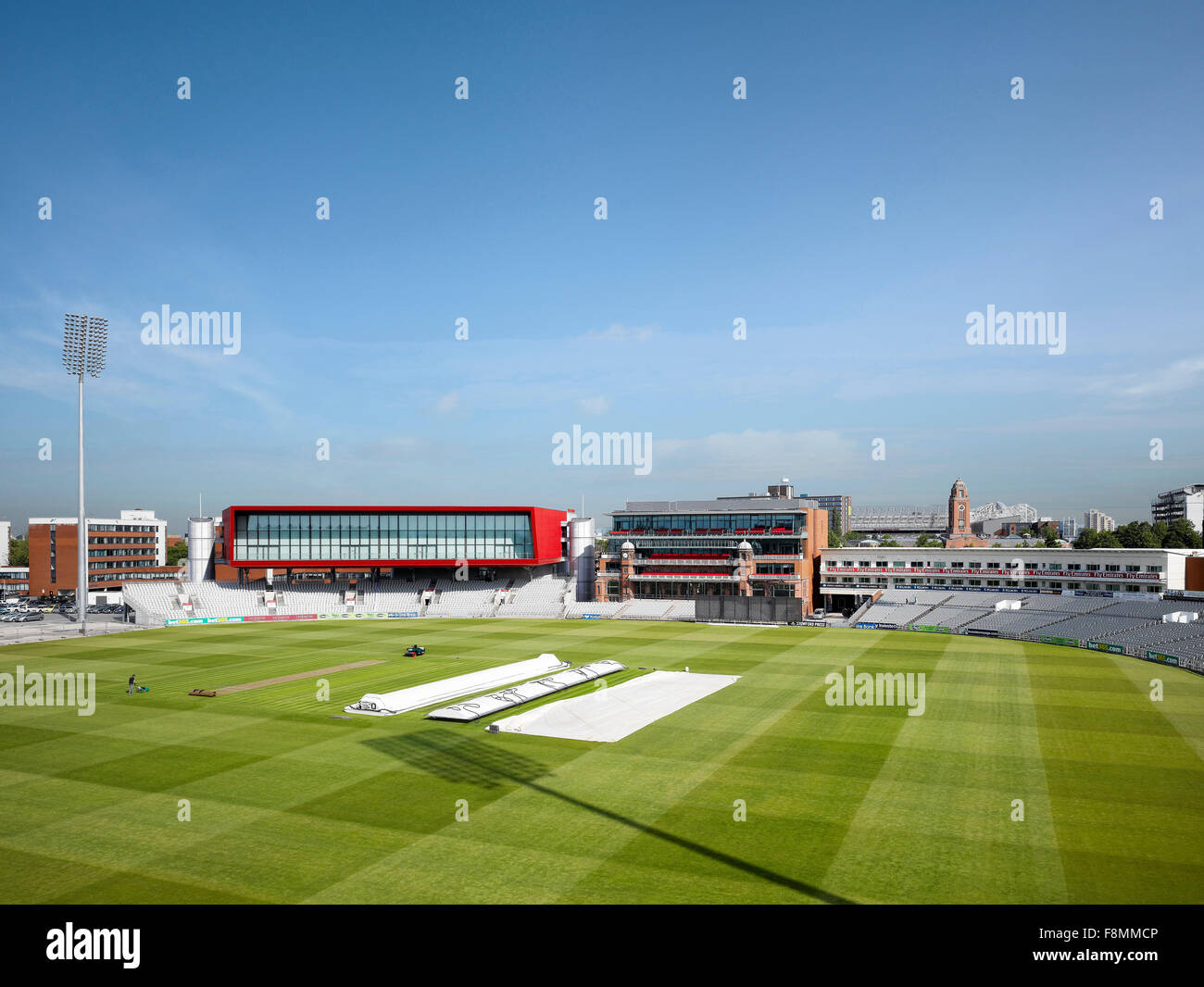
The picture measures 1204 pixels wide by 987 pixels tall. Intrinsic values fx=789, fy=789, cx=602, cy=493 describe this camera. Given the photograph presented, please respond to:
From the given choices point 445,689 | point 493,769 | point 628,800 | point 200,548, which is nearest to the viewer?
point 628,800

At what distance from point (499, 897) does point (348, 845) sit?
19.1 feet

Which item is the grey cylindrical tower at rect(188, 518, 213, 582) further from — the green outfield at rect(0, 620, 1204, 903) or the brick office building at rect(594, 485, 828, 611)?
the green outfield at rect(0, 620, 1204, 903)

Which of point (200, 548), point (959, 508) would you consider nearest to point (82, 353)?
point (200, 548)

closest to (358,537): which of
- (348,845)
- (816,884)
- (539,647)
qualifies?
(539,647)

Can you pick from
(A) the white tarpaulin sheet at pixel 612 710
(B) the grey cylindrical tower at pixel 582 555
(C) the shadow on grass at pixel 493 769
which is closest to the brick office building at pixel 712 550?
(B) the grey cylindrical tower at pixel 582 555

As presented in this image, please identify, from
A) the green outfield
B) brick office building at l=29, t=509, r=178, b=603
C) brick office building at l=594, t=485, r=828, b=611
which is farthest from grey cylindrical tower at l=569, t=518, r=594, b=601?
brick office building at l=29, t=509, r=178, b=603

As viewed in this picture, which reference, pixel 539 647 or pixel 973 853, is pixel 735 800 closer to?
pixel 973 853

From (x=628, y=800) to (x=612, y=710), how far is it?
1284 cm

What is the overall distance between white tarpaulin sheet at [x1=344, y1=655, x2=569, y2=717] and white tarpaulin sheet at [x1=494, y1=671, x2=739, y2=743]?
628 cm

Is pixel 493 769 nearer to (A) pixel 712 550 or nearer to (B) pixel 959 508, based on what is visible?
(A) pixel 712 550

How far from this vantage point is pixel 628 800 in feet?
86.0

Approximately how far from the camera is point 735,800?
2597cm

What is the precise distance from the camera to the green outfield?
1995cm

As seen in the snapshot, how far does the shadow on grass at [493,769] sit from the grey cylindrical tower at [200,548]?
71389 millimetres
